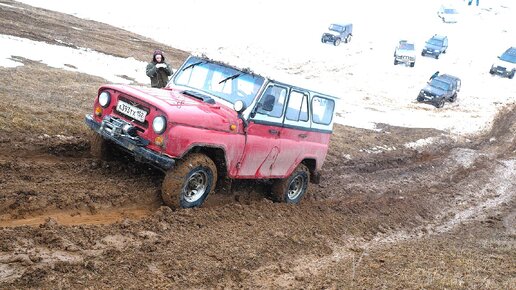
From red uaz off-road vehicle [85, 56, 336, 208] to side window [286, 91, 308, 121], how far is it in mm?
16

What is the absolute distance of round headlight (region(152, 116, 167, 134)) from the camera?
→ 5.88 meters

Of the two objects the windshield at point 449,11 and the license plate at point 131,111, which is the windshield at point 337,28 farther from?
the license plate at point 131,111

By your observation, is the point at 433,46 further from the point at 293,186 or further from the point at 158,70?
the point at 293,186

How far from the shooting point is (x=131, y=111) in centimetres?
628

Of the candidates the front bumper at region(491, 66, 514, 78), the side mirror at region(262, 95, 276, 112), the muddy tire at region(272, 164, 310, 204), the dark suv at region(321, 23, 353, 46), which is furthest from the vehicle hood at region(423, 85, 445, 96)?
the side mirror at region(262, 95, 276, 112)

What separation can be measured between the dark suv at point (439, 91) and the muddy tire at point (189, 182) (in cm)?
2105

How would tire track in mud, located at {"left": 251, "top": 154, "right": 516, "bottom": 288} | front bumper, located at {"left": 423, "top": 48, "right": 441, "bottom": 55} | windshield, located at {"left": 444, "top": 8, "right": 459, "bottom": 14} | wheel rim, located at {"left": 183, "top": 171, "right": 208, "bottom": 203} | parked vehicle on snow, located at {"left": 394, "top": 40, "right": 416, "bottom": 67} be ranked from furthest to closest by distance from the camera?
windshield, located at {"left": 444, "top": 8, "right": 459, "bottom": 14}, front bumper, located at {"left": 423, "top": 48, "right": 441, "bottom": 55}, parked vehicle on snow, located at {"left": 394, "top": 40, "right": 416, "bottom": 67}, wheel rim, located at {"left": 183, "top": 171, "right": 208, "bottom": 203}, tire track in mud, located at {"left": 251, "top": 154, "right": 516, "bottom": 288}

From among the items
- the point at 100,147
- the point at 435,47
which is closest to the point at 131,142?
→ the point at 100,147

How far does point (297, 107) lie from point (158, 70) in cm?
378

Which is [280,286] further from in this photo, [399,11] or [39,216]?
[399,11]

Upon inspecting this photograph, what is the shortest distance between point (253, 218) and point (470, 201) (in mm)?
6613

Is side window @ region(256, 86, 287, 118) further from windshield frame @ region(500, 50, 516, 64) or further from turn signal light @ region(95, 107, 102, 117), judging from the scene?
windshield frame @ region(500, 50, 516, 64)

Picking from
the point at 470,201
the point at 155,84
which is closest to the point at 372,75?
the point at 470,201

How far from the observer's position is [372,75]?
30797 mm
